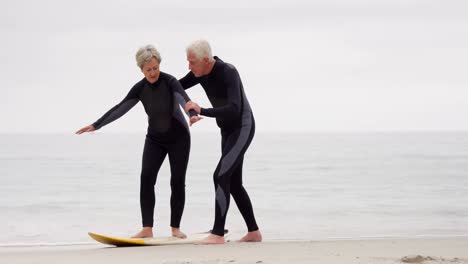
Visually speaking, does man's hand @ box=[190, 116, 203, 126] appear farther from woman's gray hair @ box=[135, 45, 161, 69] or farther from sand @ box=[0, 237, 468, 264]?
sand @ box=[0, 237, 468, 264]

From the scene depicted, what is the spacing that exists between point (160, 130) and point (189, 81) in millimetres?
485

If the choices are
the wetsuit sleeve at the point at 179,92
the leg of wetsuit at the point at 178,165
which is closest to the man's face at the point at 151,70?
the wetsuit sleeve at the point at 179,92

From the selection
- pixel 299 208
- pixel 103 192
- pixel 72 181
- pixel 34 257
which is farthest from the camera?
pixel 72 181

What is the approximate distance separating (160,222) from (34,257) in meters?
4.38

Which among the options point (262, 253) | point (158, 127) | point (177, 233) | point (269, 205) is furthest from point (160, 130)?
point (269, 205)

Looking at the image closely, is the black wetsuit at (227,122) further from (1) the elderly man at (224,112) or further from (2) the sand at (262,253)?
(2) the sand at (262,253)

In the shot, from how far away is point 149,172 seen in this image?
20.9ft

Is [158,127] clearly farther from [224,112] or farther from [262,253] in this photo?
[262,253]

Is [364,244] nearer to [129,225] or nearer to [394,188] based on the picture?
[129,225]

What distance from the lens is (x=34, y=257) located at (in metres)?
5.81

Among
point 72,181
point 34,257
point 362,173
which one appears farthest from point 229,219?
point 362,173

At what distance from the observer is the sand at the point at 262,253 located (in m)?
5.41

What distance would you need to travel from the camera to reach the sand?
17.7 ft

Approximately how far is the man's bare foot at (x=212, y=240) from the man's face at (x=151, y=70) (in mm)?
1389
